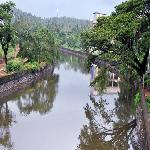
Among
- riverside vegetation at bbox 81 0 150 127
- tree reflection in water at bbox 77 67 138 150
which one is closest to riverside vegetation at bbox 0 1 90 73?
tree reflection in water at bbox 77 67 138 150

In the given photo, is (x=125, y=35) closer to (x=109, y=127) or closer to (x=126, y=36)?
(x=126, y=36)

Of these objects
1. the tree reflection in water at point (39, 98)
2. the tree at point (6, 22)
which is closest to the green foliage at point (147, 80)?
the tree reflection in water at point (39, 98)

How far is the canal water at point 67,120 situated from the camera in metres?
32.9

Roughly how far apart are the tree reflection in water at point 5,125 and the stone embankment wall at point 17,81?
522 centimetres

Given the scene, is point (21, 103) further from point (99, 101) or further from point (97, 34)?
point (97, 34)

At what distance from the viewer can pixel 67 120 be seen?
41.2 meters

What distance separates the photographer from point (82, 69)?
10325cm

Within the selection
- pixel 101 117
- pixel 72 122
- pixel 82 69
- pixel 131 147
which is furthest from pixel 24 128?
pixel 82 69

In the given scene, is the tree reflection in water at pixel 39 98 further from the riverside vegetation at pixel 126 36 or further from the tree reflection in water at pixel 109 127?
the riverside vegetation at pixel 126 36

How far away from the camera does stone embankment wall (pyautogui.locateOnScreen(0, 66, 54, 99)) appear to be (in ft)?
181

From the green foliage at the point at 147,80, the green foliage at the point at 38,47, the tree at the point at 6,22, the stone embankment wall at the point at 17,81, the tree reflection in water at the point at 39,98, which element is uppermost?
the tree at the point at 6,22

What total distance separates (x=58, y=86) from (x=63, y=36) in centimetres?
12520

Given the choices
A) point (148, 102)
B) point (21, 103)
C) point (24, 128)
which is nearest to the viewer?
point (148, 102)

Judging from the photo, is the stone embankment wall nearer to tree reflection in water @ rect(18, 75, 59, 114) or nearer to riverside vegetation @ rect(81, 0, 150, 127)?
tree reflection in water @ rect(18, 75, 59, 114)
